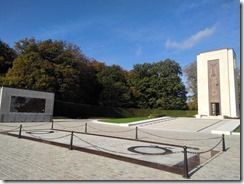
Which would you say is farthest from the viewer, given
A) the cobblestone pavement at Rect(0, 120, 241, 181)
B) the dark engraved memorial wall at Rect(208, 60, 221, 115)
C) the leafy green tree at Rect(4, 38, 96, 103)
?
the dark engraved memorial wall at Rect(208, 60, 221, 115)

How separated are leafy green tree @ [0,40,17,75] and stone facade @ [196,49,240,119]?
32558 millimetres

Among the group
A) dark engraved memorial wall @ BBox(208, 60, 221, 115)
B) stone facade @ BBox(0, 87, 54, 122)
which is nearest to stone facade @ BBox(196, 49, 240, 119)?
dark engraved memorial wall @ BBox(208, 60, 221, 115)

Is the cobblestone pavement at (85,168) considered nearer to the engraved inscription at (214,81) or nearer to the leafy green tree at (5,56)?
the engraved inscription at (214,81)

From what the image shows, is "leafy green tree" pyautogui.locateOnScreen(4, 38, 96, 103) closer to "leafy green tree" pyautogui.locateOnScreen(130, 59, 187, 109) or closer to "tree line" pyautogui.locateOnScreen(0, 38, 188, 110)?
"tree line" pyautogui.locateOnScreen(0, 38, 188, 110)

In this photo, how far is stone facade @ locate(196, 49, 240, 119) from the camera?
3281 cm

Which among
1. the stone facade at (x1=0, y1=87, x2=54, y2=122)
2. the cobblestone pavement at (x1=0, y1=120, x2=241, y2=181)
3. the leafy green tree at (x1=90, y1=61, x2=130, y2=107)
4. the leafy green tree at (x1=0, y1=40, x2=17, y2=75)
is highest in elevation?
the leafy green tree at (x1=0, y1=40, x2=17, y2=75)

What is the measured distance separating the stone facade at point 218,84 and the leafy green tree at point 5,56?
3256cm

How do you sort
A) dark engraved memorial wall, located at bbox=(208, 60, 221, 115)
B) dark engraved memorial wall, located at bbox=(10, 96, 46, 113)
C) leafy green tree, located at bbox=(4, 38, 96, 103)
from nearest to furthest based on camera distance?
dark engraved memorial wall, located at bbox=(10, 96, 46, 113), leafy green tree, located at bbox=(4, 38, 96, 103), dark engraved memorial wall, located at bbox=(208, 60, 221, 115)

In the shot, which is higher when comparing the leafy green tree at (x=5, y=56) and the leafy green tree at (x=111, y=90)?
the leafy green tree at (x=5, y=56)

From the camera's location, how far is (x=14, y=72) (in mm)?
28547

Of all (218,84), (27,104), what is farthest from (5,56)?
(218,84)

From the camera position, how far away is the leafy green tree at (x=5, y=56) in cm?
3306

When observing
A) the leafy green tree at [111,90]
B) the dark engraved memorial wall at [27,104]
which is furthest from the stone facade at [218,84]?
the dark engraved memorial wall at [27,104]

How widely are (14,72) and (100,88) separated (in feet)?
56.0
